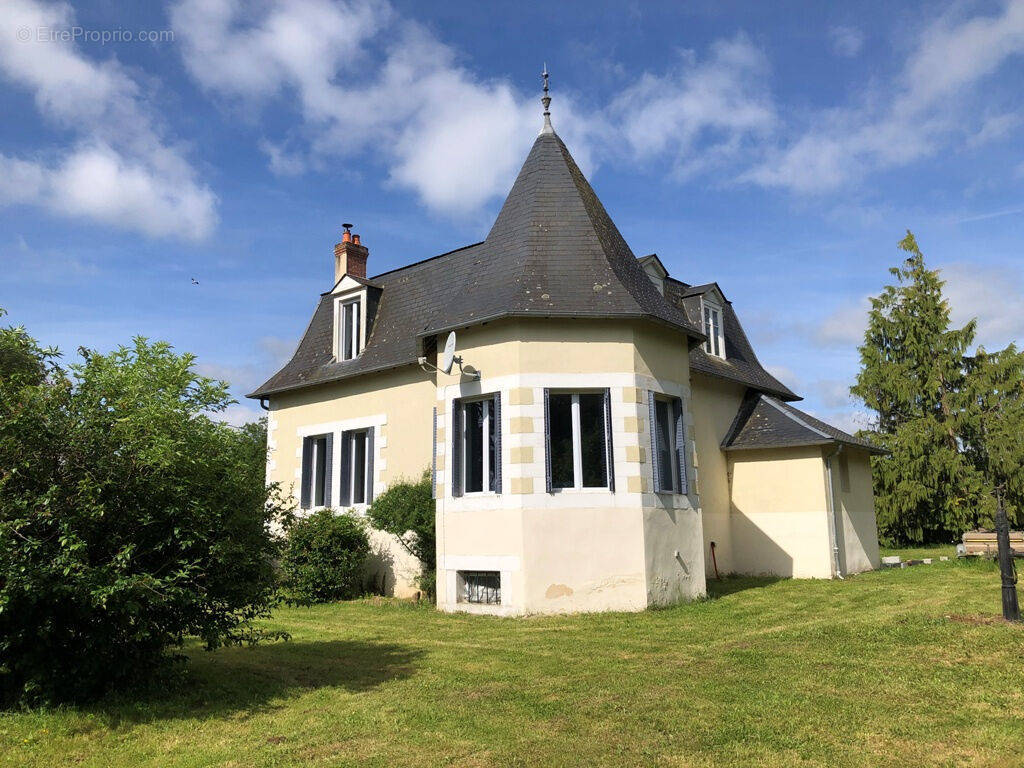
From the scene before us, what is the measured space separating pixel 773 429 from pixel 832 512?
6.75ft

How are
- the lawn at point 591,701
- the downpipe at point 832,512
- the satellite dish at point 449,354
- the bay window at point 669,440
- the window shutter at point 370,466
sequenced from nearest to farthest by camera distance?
the lawn at point 591,701, the satellite dish at point 449,354, the bay window at point 669,440, the downpipe at point 832,512, the window shutter at point 370,466

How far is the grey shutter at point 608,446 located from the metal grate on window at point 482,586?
7.27 ft

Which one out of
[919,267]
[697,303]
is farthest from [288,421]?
[919,267]

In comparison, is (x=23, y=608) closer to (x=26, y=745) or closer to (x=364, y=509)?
(x=26, y=745)

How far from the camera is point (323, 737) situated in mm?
5512

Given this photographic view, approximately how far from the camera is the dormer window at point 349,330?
57.1 ft

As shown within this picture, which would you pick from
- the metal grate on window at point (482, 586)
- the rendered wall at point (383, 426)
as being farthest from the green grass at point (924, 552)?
the rendered wall at point (383, 426)

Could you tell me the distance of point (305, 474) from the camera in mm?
17453

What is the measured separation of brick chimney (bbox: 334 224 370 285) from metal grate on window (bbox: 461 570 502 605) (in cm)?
904

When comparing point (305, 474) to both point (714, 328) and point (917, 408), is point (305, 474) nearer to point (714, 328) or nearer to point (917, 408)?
point (714, 328)

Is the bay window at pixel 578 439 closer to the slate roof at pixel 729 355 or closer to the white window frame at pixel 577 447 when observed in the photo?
the white window frame at pixel 577 447

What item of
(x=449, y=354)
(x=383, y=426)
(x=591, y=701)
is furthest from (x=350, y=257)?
(x=591, y=701)

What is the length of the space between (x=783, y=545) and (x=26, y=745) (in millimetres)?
13801

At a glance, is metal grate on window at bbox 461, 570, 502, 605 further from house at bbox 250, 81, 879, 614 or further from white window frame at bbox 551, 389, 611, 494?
white window frame at bbox 551, 389, 611, 494
